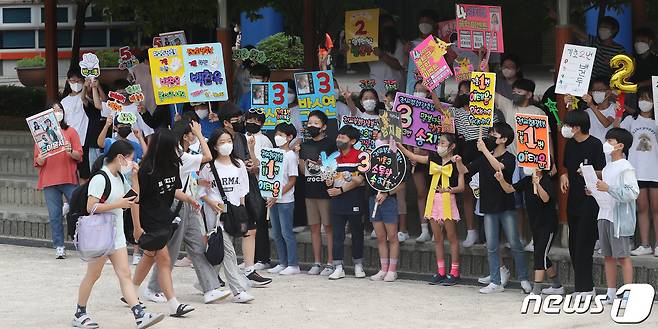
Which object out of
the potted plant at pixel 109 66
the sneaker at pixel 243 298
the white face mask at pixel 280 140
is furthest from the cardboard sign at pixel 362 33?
the potted plant at pixel 109 66

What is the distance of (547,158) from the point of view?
39.9 feet

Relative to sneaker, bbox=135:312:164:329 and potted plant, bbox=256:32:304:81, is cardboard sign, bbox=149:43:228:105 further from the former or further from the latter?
potted plant, bbox=256:32:304:81

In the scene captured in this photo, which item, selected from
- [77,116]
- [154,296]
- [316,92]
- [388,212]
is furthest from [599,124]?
[77,116]

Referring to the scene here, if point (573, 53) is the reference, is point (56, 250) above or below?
below

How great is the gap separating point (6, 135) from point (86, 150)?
180 inches

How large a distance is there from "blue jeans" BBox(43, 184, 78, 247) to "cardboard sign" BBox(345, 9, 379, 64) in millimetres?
3402

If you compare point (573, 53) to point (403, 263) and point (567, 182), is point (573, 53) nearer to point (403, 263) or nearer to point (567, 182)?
point (567, 182)

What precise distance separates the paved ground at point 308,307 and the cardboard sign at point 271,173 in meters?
0.84

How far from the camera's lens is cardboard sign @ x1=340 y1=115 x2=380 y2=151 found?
13539mm

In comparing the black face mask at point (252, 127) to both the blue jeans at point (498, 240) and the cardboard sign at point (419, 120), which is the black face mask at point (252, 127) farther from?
the blue jeans at point (498, 240)

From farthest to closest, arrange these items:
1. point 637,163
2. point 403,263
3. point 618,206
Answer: point 403,263, point 637,163, point 618,206

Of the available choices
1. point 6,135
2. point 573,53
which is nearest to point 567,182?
point 573,53

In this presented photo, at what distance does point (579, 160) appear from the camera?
12023 millimetres

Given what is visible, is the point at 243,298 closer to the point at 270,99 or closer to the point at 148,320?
the point at 148,320
